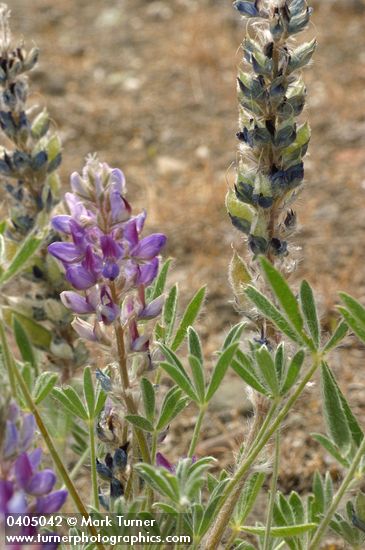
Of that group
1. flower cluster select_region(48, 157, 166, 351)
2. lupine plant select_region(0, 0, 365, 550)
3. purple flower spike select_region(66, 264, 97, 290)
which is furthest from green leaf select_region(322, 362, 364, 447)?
purple flower spike select_region(66, 264, 97, 290)

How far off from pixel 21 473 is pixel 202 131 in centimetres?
374

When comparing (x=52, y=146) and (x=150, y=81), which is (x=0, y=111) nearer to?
(x=52, y=146)

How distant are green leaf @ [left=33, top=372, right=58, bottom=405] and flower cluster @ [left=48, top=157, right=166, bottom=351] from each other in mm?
121

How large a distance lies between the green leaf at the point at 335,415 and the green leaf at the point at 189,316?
262 mm

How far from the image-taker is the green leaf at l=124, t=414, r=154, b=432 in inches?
61.4

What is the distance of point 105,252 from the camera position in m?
1.46

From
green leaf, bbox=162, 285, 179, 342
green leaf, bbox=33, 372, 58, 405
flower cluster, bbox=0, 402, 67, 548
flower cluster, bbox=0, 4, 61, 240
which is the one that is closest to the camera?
flower cluster, bbox=0, 402, 67, 548

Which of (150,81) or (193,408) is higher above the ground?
(150,81)

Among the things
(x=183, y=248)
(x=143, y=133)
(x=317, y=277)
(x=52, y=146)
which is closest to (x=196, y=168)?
(x=143, y=133)

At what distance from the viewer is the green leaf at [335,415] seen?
1.61 metres

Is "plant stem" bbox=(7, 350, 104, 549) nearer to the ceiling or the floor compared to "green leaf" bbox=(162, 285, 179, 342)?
nearer to the floor

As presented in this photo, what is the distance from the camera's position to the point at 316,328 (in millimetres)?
1559

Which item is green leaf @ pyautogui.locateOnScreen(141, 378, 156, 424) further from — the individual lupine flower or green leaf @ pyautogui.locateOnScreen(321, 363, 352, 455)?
green leaf @ pyautogui.locateOnScreen(321, 363, 352, 455)

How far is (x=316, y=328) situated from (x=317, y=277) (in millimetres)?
1939
